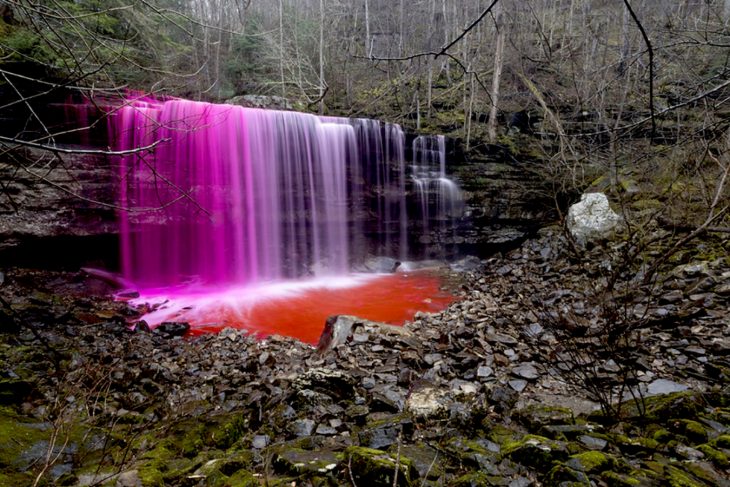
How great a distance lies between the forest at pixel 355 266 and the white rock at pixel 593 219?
3.2 inches

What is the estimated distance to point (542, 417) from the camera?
284 cm

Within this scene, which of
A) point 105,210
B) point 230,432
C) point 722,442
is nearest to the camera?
point 722,442

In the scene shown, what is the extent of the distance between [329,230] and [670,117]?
10812mm

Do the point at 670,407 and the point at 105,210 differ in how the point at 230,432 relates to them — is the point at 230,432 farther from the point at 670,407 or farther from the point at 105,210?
the point at 105,210

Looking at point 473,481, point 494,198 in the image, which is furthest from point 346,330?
point 494,198

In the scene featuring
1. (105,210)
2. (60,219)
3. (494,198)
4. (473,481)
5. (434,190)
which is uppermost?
(434,190)

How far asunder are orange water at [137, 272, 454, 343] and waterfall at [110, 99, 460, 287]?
4.20 ft

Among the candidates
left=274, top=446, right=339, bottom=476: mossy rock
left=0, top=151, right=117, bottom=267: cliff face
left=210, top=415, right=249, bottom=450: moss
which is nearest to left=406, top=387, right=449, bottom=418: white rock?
left=274, top=446, right=339, bottom=476: mossy rock

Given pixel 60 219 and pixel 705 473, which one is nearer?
pixel 705 473

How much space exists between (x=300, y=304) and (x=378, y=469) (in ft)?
24.7

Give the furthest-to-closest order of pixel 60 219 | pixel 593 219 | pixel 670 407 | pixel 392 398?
1. pixel 593 219
2. pixel 60 219
3. pixel 392 398
4. pixel 670 407

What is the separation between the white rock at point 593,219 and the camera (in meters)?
9.93

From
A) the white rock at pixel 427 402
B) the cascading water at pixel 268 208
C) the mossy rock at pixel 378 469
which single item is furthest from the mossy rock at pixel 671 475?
the cascading water at pixel 268 208

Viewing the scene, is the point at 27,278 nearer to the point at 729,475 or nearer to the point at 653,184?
the point at 729,475
